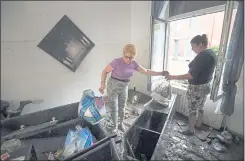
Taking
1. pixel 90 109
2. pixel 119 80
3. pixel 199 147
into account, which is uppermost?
pixel 119 80

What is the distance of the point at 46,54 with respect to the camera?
6.59ft

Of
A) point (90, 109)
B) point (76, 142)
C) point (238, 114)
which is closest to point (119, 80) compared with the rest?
point (90, 109)

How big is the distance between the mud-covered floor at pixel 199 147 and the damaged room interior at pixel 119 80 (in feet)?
0.03

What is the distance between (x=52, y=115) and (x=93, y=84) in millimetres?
1216

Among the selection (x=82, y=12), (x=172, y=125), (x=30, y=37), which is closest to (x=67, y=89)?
(x=30, y=37)

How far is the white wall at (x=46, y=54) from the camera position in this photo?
5.79ft

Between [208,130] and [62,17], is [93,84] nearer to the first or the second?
[62,17]

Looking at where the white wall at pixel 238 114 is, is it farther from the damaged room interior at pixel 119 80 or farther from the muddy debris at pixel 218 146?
the muddy debris at pixel 218 146

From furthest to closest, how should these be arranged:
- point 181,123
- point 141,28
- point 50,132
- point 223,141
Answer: point 141,28
point 181,123
point 223,141
point 50,132

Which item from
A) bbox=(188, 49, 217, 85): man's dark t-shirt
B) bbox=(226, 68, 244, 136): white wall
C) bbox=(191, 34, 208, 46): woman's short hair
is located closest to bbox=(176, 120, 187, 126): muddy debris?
bbox=(226, 68, 244, 136): white wall

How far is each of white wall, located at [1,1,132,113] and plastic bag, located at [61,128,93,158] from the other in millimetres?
1245

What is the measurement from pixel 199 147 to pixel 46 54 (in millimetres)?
2221

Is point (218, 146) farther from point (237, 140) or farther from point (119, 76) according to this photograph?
point (119, 76)

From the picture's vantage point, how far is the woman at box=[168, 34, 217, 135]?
1437mm
